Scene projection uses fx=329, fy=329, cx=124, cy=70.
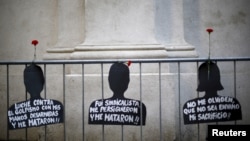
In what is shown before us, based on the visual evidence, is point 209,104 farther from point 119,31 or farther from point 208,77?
point 119,31

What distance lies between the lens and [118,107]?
3.83 meters

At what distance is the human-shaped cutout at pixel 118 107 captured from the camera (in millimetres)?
3830

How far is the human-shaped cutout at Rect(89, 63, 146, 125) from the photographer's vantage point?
3830mm

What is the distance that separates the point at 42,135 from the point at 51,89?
29.7 inches

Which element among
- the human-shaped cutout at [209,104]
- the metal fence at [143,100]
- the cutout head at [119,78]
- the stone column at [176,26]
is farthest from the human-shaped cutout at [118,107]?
the stone column at [176,26]

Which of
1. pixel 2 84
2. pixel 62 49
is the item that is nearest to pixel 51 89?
pixel 62 49

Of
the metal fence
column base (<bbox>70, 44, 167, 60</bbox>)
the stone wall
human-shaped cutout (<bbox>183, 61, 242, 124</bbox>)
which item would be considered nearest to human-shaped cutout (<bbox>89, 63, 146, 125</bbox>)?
human-shaped cutout (<bbox>183, 61, 242, 124</bbox>)

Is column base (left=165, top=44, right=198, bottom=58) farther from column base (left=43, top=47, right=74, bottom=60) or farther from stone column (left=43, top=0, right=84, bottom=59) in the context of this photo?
column base (left=43, top=47, right=74, bottom=60)

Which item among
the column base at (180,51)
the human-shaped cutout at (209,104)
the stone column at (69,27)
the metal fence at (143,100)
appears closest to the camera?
the human-shaped cutout at (209,104)

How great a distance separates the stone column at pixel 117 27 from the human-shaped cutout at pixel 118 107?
143 centimetres

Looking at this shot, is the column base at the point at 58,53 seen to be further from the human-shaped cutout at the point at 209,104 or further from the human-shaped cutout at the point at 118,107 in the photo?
the human-shaped cutout at the point at 209,104

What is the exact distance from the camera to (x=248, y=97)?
19.0 ft

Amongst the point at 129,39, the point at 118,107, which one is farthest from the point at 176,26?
the point at 118,107

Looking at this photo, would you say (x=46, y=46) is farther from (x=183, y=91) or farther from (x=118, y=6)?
(x=183, y=91)
